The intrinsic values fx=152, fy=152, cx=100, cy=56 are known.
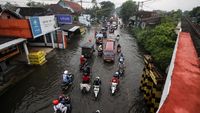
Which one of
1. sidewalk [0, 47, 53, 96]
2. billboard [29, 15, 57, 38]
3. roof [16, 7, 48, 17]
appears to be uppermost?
roof [16, 7, 48, 17]

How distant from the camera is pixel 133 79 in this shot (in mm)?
17781

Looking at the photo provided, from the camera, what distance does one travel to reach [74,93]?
14.8 meters

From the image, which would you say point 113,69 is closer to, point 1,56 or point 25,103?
point 25,103

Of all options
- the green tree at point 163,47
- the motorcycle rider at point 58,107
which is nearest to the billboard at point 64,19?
the green tree at point 163,47

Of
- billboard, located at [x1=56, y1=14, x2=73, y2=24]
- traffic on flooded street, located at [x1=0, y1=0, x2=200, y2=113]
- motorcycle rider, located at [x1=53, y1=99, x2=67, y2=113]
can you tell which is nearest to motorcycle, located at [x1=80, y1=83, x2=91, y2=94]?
traffic on flooded street, located at [x1=0, y1=0, x2=200, y2=113]

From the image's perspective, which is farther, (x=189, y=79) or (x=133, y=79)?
(x=133, y=79)

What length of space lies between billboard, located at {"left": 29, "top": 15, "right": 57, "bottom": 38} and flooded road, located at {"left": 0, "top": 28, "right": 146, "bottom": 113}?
→ 14.6ft

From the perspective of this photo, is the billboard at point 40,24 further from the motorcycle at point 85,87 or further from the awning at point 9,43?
the motorcycle at point 85,87

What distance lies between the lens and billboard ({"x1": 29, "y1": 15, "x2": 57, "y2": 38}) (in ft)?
63.1

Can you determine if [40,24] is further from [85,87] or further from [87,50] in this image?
[85,87]

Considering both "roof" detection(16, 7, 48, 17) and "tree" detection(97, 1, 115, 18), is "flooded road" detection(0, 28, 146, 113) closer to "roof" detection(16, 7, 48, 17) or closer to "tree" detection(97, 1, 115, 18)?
"roof" detection(16, 7, 48, 17)

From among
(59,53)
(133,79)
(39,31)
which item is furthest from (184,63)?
(59,53)

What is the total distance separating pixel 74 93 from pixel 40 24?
38.3ft

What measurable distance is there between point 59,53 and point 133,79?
45.1ft
